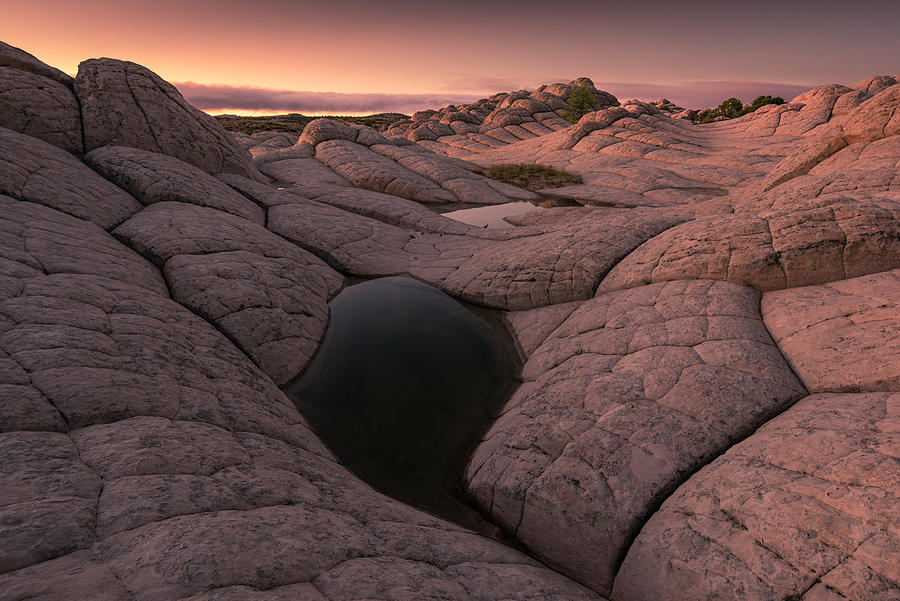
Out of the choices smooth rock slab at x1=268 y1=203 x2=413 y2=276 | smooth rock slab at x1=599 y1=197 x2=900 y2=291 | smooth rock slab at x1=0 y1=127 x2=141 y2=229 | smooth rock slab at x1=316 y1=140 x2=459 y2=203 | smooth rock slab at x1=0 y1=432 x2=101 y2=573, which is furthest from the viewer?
smooth rock slab at x1=316 y1=140 x2=459 y2=203

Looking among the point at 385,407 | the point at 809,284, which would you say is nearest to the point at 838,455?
the point at 809,284

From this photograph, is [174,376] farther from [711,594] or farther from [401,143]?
[401,143]

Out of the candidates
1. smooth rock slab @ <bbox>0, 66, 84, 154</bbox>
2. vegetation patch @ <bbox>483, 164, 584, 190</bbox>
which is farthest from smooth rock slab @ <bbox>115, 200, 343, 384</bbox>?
vegetation patch @ <bbox>483, 164, 584, 190</bbox>

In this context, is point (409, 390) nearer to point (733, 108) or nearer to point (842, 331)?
point (842, 331)

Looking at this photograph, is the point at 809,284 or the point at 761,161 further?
the point at 761,161

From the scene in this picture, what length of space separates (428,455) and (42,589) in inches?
188

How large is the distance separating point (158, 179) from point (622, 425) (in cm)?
1325

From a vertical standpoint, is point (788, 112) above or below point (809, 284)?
above

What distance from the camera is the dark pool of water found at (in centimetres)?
634

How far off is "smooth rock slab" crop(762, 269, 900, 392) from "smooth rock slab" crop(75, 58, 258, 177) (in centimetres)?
1818

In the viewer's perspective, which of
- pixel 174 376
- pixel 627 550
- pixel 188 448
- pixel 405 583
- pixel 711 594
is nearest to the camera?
pixel 405 583

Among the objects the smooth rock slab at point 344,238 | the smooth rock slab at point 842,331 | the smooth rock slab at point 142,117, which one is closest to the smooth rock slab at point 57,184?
the smooth rock slab at point 142,117

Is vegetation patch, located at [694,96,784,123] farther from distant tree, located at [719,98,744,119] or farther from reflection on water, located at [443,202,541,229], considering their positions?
reflection on water, located at [443,202,541,229]

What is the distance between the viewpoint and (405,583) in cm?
330
